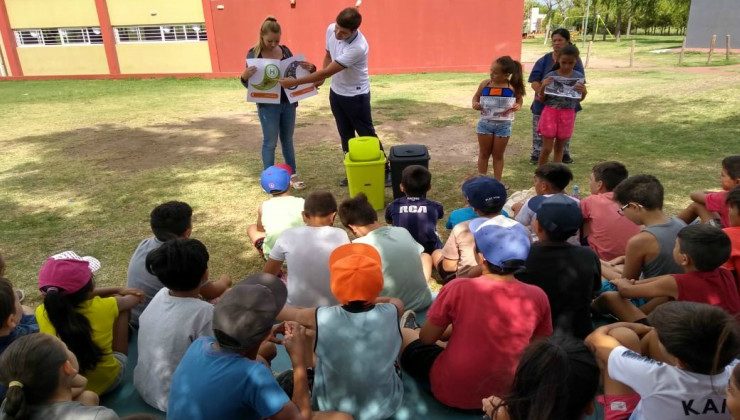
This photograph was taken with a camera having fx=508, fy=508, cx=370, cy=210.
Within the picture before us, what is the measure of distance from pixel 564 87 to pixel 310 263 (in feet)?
14.0

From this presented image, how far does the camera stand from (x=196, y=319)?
2430 millimetres

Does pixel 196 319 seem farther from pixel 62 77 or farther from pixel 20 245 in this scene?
pixel 62 77

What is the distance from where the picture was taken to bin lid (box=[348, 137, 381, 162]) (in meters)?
5.09

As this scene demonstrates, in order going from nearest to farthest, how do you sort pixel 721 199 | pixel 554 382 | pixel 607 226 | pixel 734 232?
pixel 554 382, pixel 734 232, pixel 607 226, pixel 721 199

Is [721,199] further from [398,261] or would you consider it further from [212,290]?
[212,290]

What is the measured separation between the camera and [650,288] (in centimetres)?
267

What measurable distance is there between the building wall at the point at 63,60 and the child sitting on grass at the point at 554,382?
22.0 m

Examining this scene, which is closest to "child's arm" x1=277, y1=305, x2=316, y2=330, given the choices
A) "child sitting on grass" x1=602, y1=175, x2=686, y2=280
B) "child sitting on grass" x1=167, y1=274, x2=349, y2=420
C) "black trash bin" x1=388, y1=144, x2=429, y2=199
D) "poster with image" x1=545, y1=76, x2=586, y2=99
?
"child sitting on grass" x1=167, y1=274, x2=349, y2=420

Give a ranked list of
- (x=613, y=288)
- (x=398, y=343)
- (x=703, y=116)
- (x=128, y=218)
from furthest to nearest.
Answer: (x=703, y=116) < (x=128, y=218) < (x=613, y=288) < (x=398, y=343)

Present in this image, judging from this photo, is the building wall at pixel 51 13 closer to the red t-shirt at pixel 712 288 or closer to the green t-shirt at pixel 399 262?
the green t-shirt at pixel 399 262

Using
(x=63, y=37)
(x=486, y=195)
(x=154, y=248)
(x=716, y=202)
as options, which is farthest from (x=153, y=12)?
(x=716, y=202)

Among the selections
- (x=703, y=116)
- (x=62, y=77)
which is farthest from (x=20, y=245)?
(x=62, y=77)

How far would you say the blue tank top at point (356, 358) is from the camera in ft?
7.36

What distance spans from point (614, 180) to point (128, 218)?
15.6 feet
